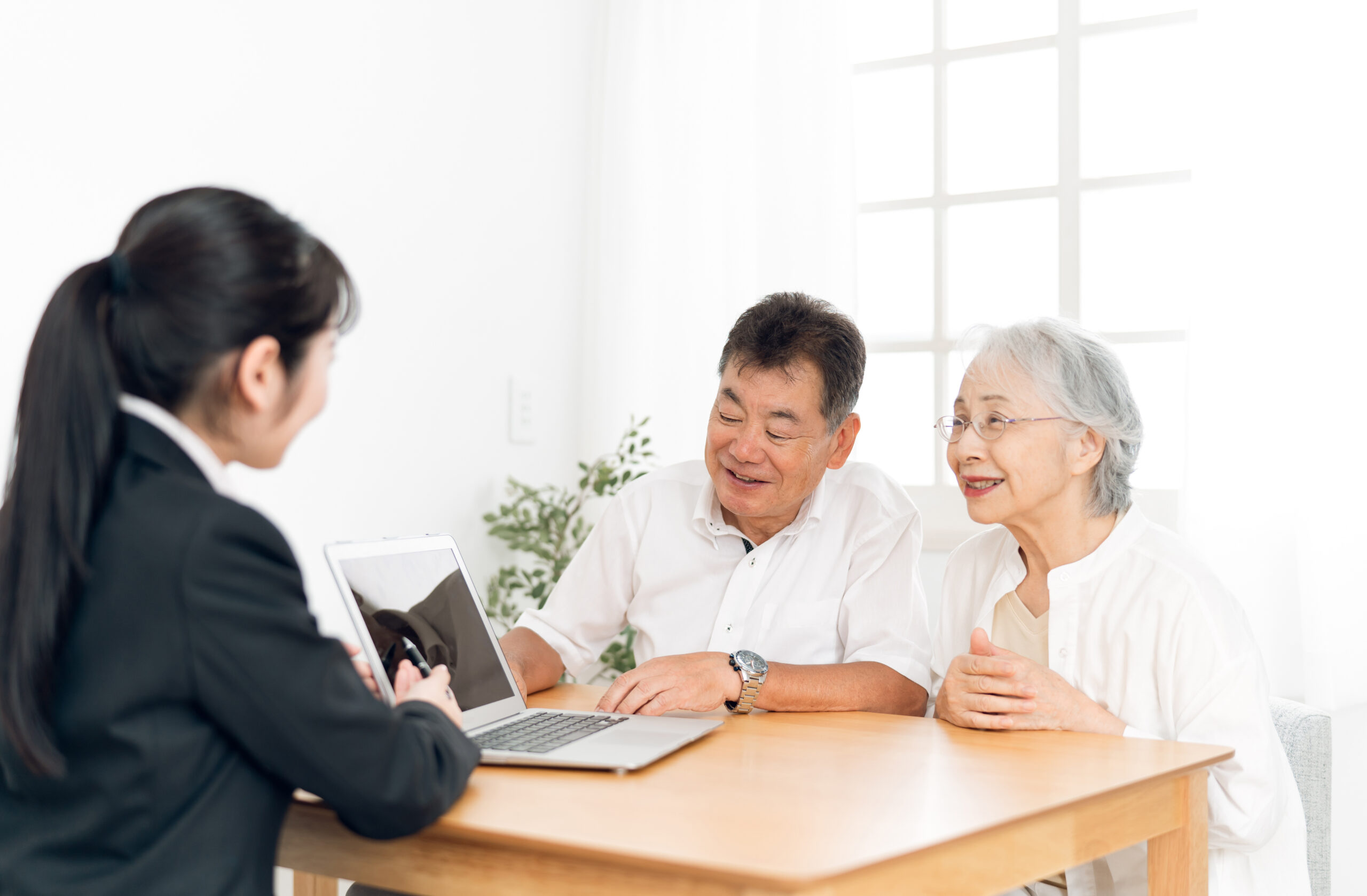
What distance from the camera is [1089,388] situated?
1.58m

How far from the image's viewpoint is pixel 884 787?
1.07 m

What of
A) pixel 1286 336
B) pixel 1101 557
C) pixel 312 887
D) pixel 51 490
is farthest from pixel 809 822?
pixel 1286 336

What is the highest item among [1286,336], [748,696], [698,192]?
[698,192]

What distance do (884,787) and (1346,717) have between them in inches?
65.3

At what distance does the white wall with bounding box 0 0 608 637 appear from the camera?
70.1 inches

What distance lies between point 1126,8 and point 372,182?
1880 millimetres

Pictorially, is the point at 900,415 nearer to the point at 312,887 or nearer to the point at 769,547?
the point at 769,547

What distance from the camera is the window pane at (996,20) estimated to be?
2.84 metres

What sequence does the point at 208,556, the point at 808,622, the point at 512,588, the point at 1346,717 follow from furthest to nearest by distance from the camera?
the point at 512,588, the point at 1346,717, the point at 808,622, the point at 208,556

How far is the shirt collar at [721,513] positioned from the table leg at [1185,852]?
793 millimetres

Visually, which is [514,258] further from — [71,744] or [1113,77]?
[71,744]

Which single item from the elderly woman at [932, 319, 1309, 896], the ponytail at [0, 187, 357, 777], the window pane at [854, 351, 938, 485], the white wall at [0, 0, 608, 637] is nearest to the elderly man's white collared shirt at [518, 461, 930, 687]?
the elderly woman at [932, 319, 1309, 896]

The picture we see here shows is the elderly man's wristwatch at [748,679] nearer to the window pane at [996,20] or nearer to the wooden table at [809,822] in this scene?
the wooden table at [809,822]

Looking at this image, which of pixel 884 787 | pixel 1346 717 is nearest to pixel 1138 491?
pixel 1346 717
